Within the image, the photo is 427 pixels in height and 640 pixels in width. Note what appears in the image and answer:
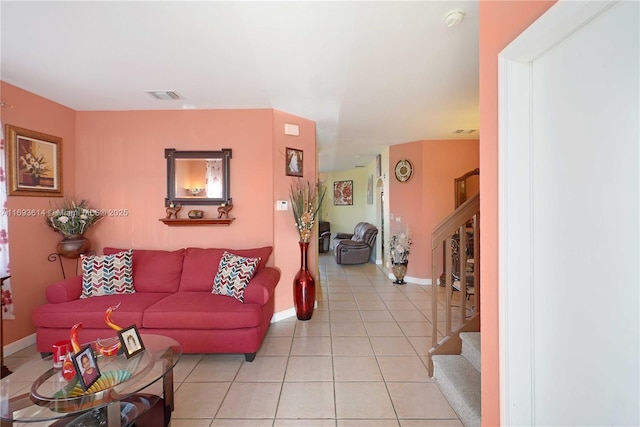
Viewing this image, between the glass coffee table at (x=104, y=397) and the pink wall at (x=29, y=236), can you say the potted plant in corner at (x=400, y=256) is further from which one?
the pink wall at (x=29, y=236)

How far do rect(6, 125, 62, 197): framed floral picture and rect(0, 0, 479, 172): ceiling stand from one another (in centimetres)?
46

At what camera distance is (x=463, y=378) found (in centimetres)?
183

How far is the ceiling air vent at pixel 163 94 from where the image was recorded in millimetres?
2779

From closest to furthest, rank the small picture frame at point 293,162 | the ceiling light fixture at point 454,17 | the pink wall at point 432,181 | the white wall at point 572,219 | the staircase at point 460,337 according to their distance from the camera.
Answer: the white wall at point 572,219 < the ceiling light fixture at point 454,17 < the staircase at point 460,337 < the small picture frame at point 293,162 < the pink wall at point 432,181

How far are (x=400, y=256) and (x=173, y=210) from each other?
3.62 metres

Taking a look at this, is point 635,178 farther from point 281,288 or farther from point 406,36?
point 281,288

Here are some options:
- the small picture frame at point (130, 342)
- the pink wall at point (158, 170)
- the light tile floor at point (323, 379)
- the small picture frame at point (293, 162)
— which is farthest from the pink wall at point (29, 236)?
the small picture frame at point (293, 162)

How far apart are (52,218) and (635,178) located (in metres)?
4.19

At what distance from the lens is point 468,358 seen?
2008mm

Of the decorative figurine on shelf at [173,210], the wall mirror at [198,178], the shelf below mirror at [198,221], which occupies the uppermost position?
the wall mirror at [198,178]

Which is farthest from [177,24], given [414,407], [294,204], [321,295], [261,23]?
[321,295]

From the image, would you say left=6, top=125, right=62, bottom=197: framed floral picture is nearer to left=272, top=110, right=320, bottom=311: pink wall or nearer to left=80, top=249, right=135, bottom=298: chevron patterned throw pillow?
left=80, top=249, right=135, bottom=298: chevron patterned throw pillow

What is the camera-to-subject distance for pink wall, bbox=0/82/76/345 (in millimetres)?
2600

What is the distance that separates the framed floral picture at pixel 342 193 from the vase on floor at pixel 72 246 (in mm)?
6614
